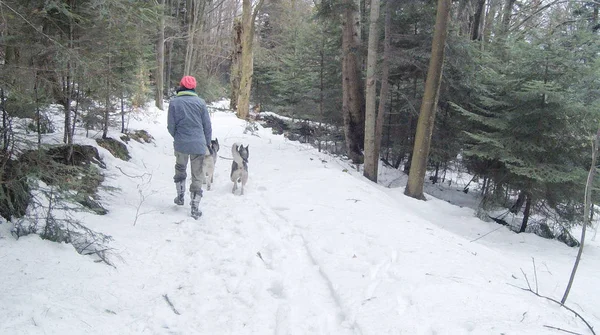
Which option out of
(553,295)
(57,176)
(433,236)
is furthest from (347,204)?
(57,176)

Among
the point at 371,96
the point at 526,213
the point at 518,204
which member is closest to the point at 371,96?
the point at 371,96

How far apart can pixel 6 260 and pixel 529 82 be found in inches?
358

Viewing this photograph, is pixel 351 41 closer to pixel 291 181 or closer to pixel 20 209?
pixel 291 181

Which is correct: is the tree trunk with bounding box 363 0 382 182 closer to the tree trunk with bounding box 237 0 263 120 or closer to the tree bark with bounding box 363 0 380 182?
the tree bark with bounding box 363 0 380 182

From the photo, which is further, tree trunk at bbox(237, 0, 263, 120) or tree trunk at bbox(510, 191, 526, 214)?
tree trunk at bbox(237, 0, 263, 120)

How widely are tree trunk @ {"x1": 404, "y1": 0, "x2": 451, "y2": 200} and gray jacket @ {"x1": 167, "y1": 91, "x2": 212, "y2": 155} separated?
5.83 meters

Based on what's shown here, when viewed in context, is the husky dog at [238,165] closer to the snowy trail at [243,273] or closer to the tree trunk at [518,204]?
the snowy trail at [243,273]

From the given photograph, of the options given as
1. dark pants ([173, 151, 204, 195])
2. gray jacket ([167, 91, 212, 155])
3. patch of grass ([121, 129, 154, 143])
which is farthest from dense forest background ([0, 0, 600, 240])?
dark pants ([173, 151, 204, 195])

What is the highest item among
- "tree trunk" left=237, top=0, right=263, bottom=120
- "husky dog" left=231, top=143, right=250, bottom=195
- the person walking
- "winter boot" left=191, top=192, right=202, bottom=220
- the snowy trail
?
"tree trunk" left=237, top=0, right=263, bottom=120

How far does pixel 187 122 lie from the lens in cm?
552

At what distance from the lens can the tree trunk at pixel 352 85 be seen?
12.3 meters

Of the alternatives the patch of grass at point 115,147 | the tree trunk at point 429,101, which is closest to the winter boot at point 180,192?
the patch of grass at point 115,147

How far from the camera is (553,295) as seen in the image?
14.5ft

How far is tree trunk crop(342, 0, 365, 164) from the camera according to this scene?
12297 mm
